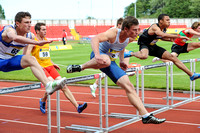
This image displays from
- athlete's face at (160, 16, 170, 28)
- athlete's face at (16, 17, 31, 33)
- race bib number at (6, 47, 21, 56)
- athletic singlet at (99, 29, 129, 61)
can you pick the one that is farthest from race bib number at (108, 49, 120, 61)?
athlete's face at (160, 16, 170, 28)

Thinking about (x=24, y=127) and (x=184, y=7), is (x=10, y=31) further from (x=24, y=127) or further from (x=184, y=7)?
(x=184, y=7)

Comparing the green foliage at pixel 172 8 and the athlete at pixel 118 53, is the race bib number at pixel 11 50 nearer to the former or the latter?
the athlete at pixel 118 53

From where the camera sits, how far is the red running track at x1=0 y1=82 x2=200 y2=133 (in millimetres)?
6621

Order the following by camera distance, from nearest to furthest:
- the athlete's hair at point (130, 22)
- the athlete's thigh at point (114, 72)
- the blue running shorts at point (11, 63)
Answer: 1. the athlete's hair at point (130, 22)
2. the athlete's thigh at point (114, 72)
3. the blue running shorts at point (11, 63)

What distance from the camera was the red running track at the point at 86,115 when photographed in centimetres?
662

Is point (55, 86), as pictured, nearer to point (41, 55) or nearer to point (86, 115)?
point (86, 115)

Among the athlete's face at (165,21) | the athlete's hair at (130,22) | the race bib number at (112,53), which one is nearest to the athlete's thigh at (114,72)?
the race bib number at (112,53)

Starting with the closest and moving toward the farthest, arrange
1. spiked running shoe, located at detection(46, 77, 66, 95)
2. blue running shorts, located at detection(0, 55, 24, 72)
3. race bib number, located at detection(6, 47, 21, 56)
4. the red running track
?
spiked running shoe, located at detection(46, 77, 66, 95)
blue running shorts, located at detection(0, 55, 24, 72)
race bib number, located at detection(6, 47, 21, 56)
the red running track

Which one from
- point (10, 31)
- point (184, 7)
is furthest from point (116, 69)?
point (184, 7)

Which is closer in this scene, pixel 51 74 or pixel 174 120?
pixel 174 120

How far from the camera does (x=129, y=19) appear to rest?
5.37 m

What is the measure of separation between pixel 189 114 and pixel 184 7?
255 ft

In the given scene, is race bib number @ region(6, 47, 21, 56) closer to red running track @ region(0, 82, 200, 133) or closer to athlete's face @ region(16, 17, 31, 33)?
athlete's face @ region(16, 17, 31, 33)

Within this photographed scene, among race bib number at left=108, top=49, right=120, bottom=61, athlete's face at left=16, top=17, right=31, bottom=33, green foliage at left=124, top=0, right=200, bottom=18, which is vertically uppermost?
green foliage at left=124, top=0, right=200, bottom=18
